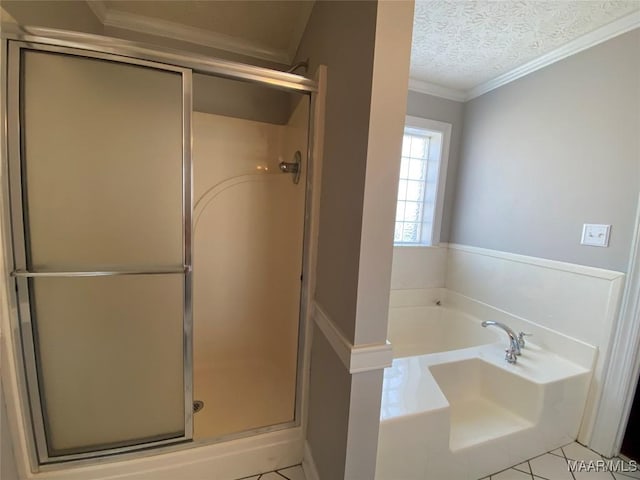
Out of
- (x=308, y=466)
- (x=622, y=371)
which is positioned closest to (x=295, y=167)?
(x=308, y=466)

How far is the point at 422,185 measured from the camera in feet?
8.42

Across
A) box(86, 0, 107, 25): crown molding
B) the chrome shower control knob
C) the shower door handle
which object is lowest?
the chrome shower control knob

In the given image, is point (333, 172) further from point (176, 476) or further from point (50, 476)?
point (50, 476)

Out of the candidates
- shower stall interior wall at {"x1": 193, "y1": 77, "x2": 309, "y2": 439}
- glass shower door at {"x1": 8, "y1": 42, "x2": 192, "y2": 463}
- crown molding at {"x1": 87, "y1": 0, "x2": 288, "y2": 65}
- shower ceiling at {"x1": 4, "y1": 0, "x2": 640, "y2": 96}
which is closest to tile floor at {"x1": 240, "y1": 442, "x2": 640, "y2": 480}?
shower stall interior wall at {"x1": 193, "y1": 77, "x2": 309, "y2": 439}

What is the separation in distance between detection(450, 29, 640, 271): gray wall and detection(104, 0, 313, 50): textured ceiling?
67.0 inches

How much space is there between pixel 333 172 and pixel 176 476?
4.90 feet

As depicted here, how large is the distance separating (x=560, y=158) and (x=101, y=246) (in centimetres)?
262

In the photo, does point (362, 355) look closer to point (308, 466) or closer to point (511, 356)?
point (308, 466)

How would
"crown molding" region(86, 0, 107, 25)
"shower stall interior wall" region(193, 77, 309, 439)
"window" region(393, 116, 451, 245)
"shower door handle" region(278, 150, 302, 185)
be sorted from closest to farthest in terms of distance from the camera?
"crown molding" region(86, 0, 107, 25) → "shower door handle" region(278, 150, 302, 185) → "shower stall interior wall" region(193, 77, 309, 439) → "window" region(393, 116, 451, 245)

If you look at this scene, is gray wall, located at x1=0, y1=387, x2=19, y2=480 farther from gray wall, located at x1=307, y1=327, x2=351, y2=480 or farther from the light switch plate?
the light switch plate

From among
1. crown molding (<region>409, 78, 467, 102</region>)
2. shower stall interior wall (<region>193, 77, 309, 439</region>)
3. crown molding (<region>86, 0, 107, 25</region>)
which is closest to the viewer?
crown molding (<region>86, 0, 107, 25</region>)

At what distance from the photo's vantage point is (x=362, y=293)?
0.85 meters

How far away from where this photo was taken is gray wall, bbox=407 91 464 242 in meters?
2.31

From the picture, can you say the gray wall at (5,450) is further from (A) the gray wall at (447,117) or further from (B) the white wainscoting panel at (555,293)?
(A) the gray wall at (447,117)
